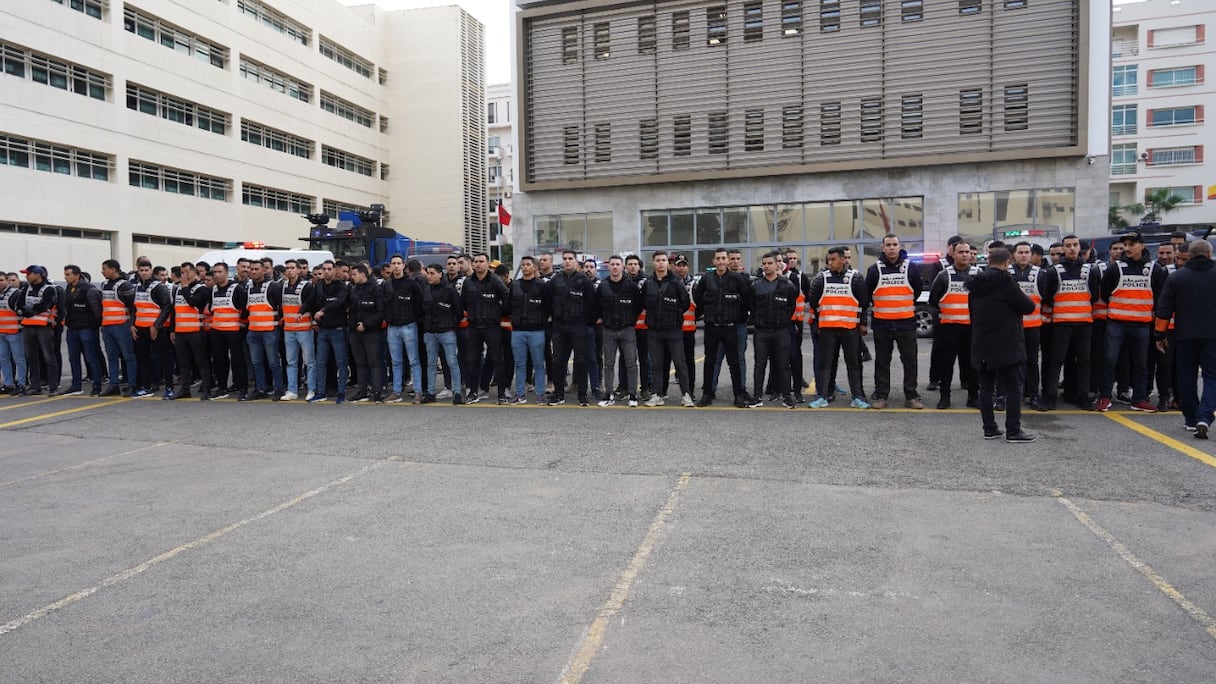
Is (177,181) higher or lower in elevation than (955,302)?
higher

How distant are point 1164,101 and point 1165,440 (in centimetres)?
6022

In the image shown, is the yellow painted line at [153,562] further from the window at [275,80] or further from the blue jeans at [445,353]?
the window at [275,80]

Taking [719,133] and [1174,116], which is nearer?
[719,133]

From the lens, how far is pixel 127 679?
11.7 ft

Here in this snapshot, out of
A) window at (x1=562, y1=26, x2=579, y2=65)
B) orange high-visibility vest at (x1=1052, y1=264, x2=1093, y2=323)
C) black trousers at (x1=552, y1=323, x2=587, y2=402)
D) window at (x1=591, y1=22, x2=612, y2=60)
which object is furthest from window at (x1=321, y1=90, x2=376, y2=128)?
orange high-visibility vest at (x1=1052, y1=264, x2=1093, y2=323)

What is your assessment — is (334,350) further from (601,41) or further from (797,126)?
(601,41)

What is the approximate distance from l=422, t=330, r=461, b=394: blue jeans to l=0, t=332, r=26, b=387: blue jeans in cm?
752

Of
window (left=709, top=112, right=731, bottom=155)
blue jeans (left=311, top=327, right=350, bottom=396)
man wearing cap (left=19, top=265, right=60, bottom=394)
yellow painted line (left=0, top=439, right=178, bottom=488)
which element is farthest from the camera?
window (left=709, top=112, right=731, bottom=155)

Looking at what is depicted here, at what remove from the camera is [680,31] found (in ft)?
99.0

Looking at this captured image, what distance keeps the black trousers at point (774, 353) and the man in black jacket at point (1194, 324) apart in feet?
13.4

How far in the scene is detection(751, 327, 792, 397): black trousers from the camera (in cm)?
1056

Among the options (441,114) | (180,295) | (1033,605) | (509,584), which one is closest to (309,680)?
(509,584)

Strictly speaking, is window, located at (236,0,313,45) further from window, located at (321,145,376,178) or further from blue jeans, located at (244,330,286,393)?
blue jeans, located at (244,330,286,393)

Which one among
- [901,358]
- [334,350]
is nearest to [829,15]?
[901,358]
